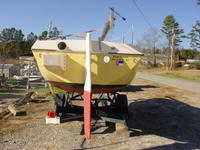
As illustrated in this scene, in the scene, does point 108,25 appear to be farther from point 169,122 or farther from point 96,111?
point 169,122

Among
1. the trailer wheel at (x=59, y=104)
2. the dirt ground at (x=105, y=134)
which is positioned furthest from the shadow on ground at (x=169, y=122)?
the trailer wheel at (x=59, y=104)

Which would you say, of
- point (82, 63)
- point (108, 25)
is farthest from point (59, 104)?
point (108, 25)

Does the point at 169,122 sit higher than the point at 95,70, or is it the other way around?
the point at 95,70

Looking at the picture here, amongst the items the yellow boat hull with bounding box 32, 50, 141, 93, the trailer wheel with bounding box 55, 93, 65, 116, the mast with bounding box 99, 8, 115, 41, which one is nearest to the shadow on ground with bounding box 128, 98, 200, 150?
the yellow boat hull with bounding box 32, 50, 141, 93

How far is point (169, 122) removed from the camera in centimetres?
563

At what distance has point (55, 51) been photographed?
13.0 ft

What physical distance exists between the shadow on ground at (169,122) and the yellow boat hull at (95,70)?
1.39 m

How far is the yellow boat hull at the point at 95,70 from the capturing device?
392cm

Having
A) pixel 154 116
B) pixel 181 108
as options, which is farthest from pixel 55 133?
pixel 181 108

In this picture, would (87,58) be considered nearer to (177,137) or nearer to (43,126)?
(43,126)

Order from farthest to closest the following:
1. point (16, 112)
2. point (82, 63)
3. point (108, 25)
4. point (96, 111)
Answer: point (16, 112) < point (96, 111) < point (108, 25) < point (82, 63)

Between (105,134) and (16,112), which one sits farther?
(16,112)

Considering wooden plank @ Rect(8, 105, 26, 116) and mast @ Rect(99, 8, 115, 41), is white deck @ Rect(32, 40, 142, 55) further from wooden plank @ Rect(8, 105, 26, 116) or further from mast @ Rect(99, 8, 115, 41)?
wooden plank @ Rect(8, 105, 26, 116)

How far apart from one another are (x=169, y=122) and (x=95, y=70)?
296 centimetres
